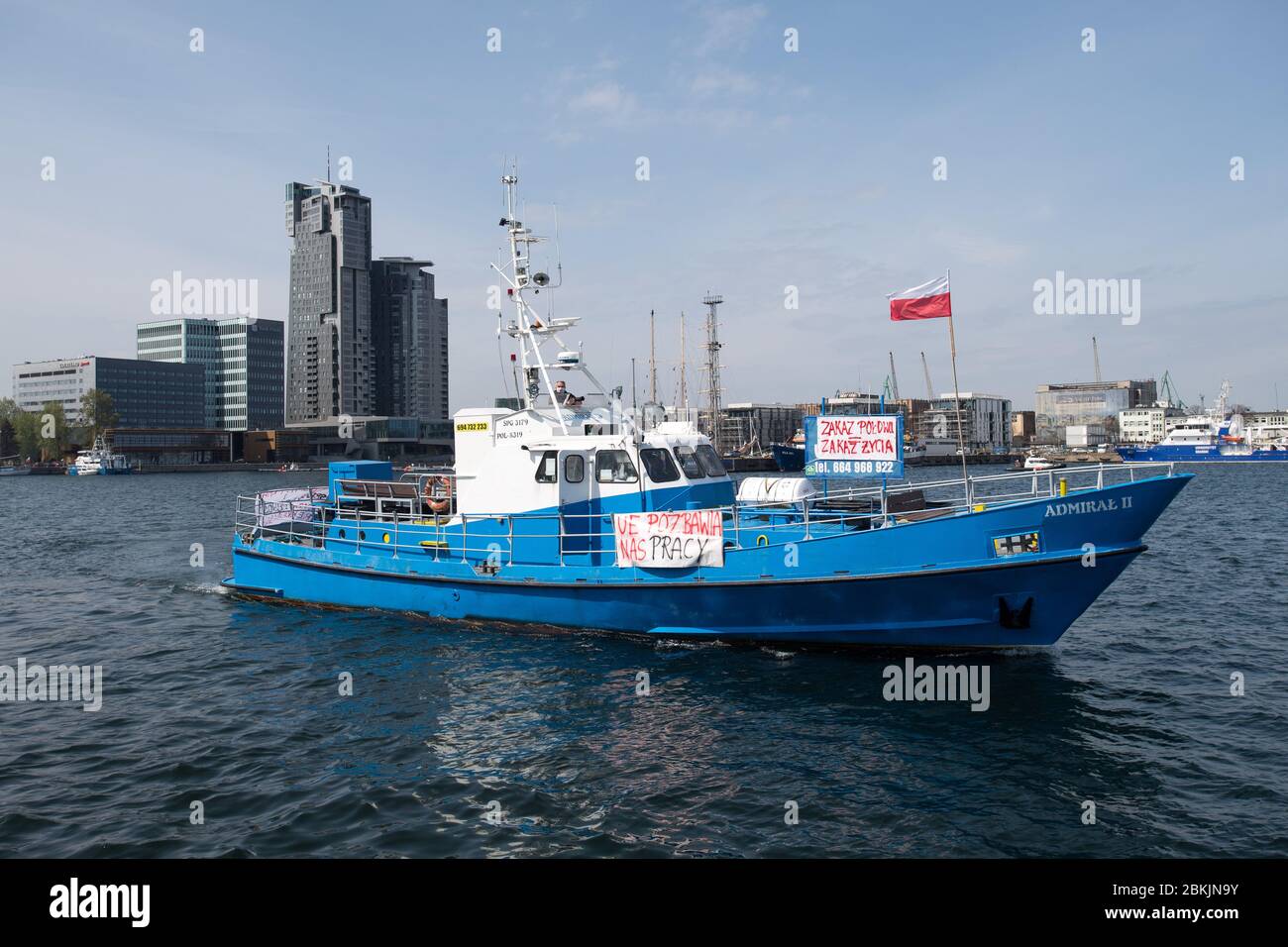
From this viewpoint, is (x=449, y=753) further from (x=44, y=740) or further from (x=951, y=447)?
(x=951, y=447)

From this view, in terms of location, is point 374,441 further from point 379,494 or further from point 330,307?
point 379,494

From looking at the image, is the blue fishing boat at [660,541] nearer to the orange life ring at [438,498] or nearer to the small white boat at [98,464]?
the orange life ring at [438,498]

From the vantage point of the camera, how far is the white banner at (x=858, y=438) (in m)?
14.8

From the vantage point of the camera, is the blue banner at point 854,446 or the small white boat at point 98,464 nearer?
the blue banner at point 854,446

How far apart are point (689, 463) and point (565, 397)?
11.5ft

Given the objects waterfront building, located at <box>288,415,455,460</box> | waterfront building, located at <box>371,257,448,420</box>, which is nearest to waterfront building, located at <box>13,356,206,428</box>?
waterfront building, located at <box>288,415,455,460</box>

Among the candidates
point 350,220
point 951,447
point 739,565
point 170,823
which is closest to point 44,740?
point 170,823

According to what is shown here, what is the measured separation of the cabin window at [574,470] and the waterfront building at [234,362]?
158m

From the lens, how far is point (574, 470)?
53.9ft

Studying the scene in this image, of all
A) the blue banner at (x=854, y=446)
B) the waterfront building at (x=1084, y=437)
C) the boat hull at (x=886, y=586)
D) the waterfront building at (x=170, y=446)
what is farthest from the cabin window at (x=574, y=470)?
the waterfront building at (x=1084, y=437)

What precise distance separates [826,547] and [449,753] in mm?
6952

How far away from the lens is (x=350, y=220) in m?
161

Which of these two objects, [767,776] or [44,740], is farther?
[44,740]
